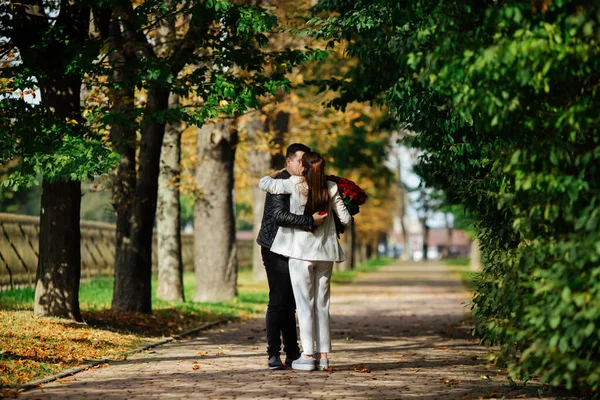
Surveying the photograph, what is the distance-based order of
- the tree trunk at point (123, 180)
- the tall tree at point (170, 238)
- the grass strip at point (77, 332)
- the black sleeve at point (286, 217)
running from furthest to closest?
1. the tall tree at point (170, 238)
2. the tree trunk at point (123, 180)
3. the grass strip at point (77, 332)
4. the black sleeve at point (286, 217)

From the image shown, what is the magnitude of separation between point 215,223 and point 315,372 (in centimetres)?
1275

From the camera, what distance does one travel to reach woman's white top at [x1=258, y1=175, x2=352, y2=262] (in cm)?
997

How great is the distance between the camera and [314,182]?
9.94 m

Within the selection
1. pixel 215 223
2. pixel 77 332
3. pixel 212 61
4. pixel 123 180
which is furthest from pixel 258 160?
pixel 77 332

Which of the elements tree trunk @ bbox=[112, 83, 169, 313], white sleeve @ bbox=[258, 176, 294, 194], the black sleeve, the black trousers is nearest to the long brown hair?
the black sleeve

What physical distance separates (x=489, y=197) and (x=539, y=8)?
3335 millimetres

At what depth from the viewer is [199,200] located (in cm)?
2231

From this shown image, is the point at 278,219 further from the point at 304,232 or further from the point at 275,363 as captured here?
the point at 275,363

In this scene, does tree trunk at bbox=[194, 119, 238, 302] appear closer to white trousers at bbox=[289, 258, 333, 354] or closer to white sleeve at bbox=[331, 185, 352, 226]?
white sleeve at bbox=[331, 185, 352, 226]

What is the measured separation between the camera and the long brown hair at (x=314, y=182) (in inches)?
390

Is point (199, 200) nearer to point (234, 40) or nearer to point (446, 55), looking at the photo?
point (234, 40)

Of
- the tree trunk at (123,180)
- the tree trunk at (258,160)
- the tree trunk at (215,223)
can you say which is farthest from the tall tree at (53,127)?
the tree trunk at (258,160)

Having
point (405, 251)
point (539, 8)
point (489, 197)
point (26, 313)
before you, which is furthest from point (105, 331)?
point (405, 251)

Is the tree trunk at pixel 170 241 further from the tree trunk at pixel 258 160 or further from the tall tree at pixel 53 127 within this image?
the tall tree at pixel 53 127
